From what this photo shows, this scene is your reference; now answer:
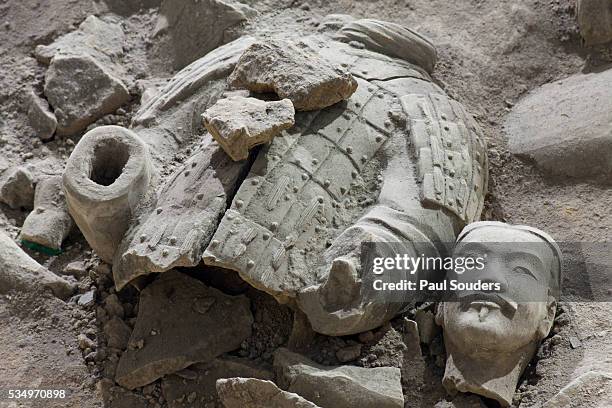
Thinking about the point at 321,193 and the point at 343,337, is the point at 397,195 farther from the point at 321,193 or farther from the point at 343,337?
the point at 343,337

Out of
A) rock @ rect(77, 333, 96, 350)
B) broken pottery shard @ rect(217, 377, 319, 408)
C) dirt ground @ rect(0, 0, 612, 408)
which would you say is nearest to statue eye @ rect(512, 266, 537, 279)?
dirt ground @ rect(0, 0, 612, 408)

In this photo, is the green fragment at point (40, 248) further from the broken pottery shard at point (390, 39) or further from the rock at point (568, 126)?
the rock at point (568, 126)

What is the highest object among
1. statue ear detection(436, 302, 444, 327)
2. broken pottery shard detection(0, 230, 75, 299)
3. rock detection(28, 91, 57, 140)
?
statue ear detection(436, 302, 444, 327)

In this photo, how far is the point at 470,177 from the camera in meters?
3.59

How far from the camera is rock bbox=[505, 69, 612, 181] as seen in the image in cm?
387

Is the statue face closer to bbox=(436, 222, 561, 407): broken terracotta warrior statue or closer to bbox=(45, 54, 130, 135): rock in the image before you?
bbox=(436, 222, 561, 407): broken terracotta warrior statue

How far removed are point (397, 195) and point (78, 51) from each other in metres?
1.94

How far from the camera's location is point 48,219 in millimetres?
3719

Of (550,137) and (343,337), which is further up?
(550,137)

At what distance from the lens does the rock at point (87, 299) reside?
3.52m

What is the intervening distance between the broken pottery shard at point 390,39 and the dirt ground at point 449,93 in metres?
0.30

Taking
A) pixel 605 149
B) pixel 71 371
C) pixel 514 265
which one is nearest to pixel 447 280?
pixel 514 265

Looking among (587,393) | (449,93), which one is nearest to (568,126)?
(449,93)

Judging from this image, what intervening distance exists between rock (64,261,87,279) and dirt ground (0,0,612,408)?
3cm
